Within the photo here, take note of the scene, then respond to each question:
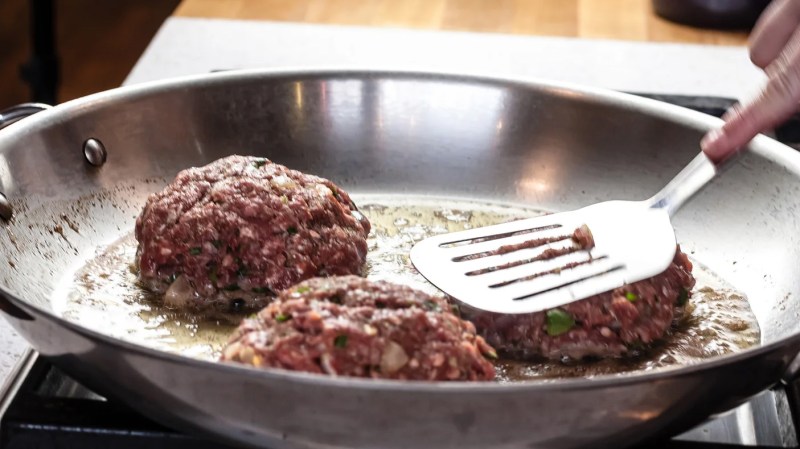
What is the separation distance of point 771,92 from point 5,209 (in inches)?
39.8

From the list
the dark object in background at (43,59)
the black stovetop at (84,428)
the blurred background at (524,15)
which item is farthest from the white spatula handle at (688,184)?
the dark object in background at (43,59)

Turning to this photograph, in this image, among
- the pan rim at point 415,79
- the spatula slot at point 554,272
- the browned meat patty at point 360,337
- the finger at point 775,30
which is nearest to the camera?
the pan rim at point 415,79

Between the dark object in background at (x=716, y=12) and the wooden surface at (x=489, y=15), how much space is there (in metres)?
0.02

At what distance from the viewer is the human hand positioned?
3.67ft

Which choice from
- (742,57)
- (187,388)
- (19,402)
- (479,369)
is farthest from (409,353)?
(742,57)

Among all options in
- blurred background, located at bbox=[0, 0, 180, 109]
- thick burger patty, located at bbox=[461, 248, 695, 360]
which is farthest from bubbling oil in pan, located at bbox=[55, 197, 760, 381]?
blurred background, located at bbox=[0, 0, 180, 109]

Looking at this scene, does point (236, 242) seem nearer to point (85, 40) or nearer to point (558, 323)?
point (558, 323)

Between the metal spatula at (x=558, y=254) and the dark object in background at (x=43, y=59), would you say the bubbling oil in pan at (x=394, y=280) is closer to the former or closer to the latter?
the metal spatula at (x=558, y=254)

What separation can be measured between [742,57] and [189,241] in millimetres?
1634

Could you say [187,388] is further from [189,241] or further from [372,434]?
[189,241]

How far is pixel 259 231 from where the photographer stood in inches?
50.8

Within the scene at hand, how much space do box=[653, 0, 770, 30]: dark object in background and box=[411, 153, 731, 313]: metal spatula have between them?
1342 millimetres

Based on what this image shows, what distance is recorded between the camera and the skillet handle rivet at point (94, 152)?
58.0 inches

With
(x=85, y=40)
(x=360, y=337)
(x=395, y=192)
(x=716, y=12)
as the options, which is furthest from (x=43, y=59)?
(x=360, y=337)
